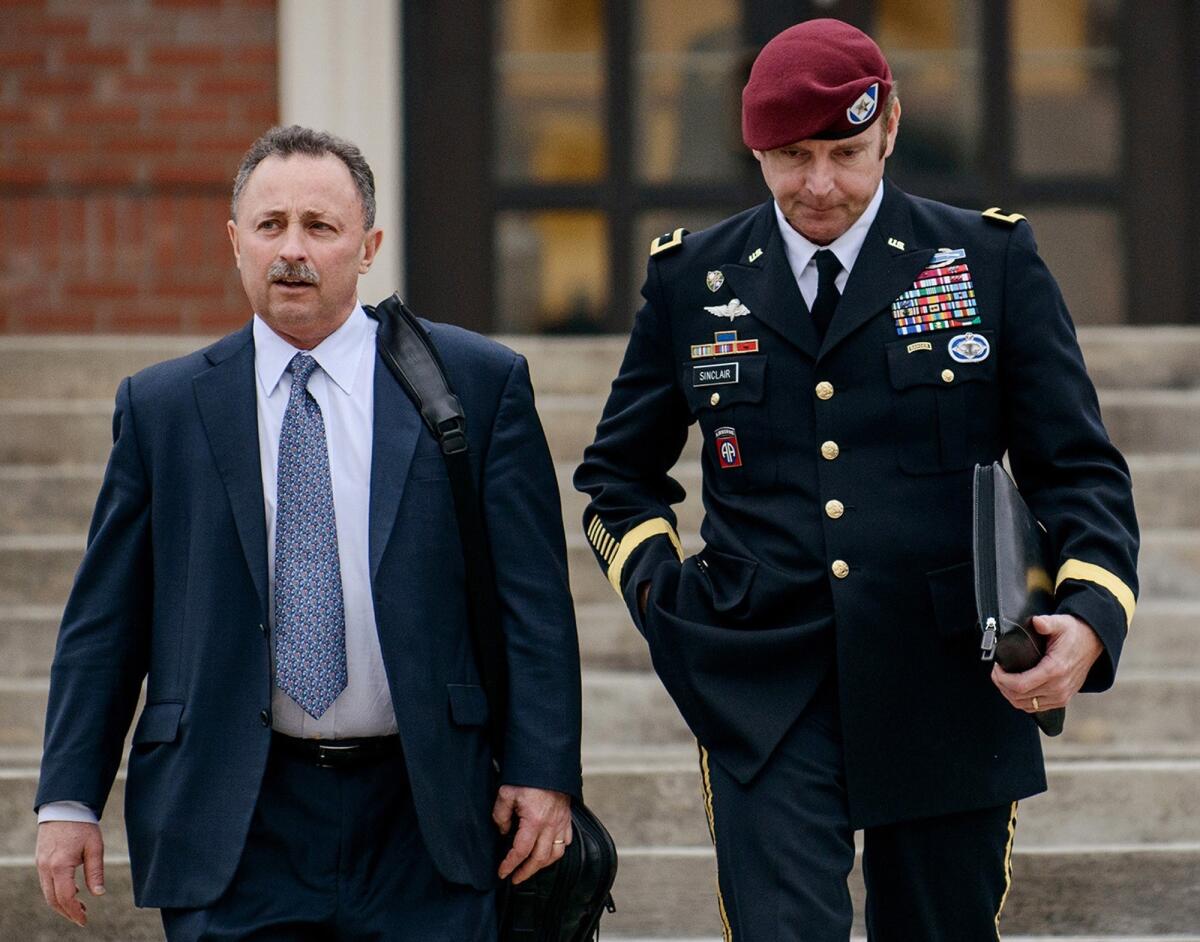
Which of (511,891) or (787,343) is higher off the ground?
(787,343)

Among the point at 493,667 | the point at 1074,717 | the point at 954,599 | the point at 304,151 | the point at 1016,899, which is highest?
the point at 304,151

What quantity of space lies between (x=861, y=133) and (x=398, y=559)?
3.21 ft

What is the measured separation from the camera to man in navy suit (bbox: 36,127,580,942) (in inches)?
120

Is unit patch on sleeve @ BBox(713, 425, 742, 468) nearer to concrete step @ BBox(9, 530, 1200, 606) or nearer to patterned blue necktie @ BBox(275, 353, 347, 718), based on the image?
patterned blue necktie @ BBox(275, 353, 347, 718)

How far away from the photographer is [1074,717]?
5391 mm

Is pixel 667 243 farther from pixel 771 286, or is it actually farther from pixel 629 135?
pixel 629 135

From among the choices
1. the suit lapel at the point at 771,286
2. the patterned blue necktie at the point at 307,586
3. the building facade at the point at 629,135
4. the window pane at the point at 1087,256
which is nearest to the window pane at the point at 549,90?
the building facade at the point at 629,135

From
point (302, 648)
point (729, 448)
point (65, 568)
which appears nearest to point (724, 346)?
point (729, 448)

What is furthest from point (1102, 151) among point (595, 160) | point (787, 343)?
point (787, 343)

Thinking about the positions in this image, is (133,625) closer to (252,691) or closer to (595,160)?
(252,691)

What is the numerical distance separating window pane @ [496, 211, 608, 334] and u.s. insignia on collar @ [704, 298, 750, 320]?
4.66m

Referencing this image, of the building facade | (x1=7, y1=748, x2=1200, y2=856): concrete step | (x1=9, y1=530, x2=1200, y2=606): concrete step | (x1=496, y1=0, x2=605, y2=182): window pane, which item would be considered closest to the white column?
the building facade

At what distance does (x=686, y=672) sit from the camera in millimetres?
3256

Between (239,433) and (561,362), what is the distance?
3729 millimetres
